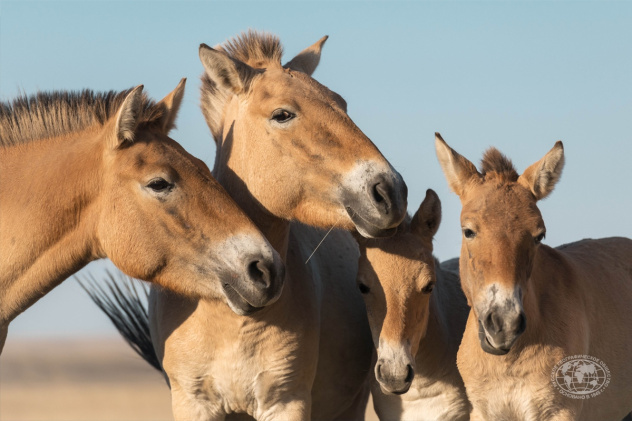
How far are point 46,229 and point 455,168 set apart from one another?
112 inches

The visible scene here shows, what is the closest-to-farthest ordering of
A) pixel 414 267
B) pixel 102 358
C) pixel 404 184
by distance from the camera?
pixel 404 184, pixel 414 267, pixel 102 358

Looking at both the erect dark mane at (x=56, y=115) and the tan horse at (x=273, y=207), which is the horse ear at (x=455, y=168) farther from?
the erect dark mane at (x=56, y=115)

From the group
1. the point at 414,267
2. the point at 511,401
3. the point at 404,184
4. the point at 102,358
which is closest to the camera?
the point at 404,184

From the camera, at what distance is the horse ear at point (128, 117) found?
17.0 ft

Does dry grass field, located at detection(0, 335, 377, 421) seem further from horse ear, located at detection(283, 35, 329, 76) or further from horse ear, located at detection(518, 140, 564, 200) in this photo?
horse ear, located at detection(518, 140, 564, 200)

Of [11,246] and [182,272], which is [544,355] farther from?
[11,246]

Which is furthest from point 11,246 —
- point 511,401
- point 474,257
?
point 511,401

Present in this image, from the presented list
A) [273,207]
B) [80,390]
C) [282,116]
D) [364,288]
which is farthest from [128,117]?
[80,390]

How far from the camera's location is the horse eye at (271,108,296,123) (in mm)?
5549

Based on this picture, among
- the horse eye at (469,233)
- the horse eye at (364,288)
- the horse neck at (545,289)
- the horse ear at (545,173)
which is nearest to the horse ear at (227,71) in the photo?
the horse eye at (364,288)

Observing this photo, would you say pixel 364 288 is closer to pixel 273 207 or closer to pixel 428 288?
pixel 428 288

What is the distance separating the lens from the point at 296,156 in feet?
18.0

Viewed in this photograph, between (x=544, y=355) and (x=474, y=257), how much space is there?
31.7 inches

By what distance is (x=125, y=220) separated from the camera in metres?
5.20
